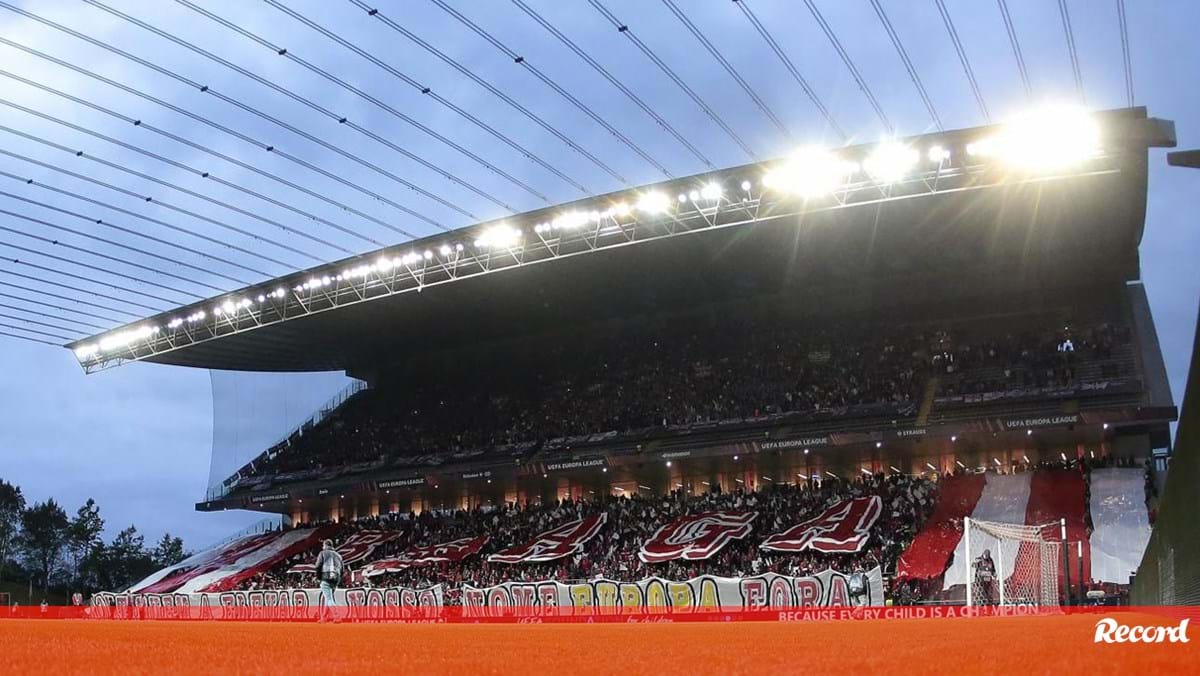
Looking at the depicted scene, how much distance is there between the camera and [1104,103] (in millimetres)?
27953

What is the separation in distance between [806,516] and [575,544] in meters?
→ 9.43

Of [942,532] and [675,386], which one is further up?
[675,386]

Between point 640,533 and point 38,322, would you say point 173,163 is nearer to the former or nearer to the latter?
point 38,322

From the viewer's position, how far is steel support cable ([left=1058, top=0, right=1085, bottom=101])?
21.3m

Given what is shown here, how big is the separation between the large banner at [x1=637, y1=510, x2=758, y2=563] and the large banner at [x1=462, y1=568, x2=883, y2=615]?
192 inches

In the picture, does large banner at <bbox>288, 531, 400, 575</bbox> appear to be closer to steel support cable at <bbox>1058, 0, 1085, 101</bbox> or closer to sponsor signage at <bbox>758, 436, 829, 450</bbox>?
sponsor signage at <bbox>758, 436, 829, 450</bbox>

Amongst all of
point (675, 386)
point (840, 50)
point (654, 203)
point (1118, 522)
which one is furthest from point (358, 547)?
point (840, 50)

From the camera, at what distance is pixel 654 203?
32.7 meters

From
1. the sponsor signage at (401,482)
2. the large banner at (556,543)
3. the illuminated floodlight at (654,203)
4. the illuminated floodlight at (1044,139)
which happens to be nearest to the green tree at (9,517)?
the sponsor signage at (401,482)

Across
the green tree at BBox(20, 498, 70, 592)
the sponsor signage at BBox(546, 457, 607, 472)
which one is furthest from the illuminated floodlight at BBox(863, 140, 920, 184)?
the green tree at BBox(20, 498, 70, 592)

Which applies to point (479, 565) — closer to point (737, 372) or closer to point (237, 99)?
point (737, 372)

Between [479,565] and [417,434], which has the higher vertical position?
[417,434]

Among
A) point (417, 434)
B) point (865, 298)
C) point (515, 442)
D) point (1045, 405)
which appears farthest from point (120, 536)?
point (1045, 405)

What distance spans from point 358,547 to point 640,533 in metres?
15.3
